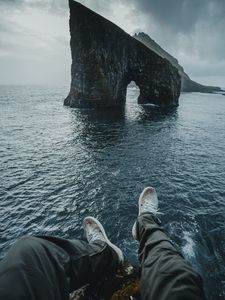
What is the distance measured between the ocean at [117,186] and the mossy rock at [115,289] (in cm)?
285

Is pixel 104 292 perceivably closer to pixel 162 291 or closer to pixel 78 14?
pixel 162 291

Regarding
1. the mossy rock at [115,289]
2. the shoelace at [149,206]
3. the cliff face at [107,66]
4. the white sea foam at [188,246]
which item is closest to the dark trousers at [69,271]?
the mossy rock at [115,289]

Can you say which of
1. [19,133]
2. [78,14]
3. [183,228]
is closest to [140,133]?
[19,133]

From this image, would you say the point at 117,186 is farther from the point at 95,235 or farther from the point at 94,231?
the point at 95,235

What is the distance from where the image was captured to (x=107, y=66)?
40.0 meters

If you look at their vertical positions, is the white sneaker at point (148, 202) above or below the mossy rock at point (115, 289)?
below

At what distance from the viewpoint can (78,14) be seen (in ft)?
128

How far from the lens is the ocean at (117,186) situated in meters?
8.40

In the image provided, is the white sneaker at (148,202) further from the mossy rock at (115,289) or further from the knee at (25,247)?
the knee at (25,247)

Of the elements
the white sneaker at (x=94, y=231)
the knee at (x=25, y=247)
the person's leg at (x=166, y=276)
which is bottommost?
the white sneaker at (x=94, y=231)

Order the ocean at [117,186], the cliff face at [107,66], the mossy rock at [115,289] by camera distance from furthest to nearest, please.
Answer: the cliff face at [107,66]
the ocean at [117,186]
the mossy rock at [115,289]

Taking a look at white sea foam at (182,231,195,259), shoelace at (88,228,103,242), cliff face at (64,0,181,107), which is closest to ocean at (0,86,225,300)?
white sea foam at (182,231,195,259)

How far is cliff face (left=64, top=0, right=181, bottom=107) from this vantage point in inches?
1523

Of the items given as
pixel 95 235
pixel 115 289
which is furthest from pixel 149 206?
pixel 115 289
